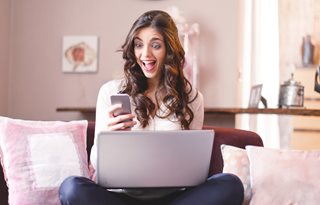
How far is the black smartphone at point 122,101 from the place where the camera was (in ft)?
4.83

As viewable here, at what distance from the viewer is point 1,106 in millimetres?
3043

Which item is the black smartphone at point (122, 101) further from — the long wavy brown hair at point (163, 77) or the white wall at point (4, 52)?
the white wall at point (4, 52)

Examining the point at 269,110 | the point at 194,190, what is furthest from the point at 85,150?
the point at 269,110

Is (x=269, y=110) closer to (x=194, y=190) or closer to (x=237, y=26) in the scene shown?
(x=237, y=26)

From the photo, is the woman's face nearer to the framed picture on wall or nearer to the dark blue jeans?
the dark blue jeans

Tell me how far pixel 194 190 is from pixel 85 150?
2.10ft

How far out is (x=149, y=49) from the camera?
1.81 m

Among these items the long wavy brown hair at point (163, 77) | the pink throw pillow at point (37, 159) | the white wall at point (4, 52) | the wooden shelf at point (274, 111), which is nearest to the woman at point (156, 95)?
the long wavy brown hair at point (163, 77)

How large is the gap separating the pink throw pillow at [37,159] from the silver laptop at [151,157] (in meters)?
0.45

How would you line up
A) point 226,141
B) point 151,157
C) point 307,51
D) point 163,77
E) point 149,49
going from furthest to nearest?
point 307,51 < point 226,141 < point 163,77 < point 149,49 < point 151,157

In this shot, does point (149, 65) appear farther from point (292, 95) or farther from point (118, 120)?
point (292, 95)

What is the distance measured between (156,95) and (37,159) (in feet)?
1.72

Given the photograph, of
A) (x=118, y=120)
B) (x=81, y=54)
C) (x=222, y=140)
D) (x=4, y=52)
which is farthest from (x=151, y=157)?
(x=4, y=52)

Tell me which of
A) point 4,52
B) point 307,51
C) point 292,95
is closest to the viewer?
point 292,95
